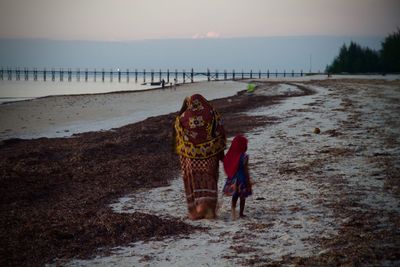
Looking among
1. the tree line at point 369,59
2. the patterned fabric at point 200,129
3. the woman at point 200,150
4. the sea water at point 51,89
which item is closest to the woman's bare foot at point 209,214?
the woman at point 200,150

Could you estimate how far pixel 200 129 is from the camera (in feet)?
21.6

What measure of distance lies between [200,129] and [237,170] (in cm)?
75

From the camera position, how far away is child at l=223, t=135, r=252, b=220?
656 centimetres

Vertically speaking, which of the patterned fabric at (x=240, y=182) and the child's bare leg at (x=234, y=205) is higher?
the patterned fabric at (x=240, y=182)

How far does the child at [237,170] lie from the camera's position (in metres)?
6.56

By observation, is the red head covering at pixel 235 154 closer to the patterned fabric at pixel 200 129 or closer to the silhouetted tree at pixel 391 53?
the patterned fabric at pixel 200 129

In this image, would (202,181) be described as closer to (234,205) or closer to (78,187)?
(234,205)

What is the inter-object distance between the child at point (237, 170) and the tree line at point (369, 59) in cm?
5538

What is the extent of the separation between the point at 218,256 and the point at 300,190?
307 centimetres

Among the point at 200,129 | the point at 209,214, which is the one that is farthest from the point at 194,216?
the point at 200,129

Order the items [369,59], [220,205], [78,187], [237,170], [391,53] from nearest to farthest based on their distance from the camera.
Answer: [237,170] < [220,205] < [78,187] < [391,53] < [369,59]

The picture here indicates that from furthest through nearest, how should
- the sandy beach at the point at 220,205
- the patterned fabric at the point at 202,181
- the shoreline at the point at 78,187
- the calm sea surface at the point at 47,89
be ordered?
1. the calm sea surface at the point at 47,89
2. the patterned fabric at the point at 202,181
3. the shoreline at the point at 78,187
4. the sandy beach at the point at 220,205

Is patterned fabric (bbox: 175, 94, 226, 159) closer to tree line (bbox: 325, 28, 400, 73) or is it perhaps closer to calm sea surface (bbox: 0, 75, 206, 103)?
calm sea surface (bbox: 0, 75, 206, 103)

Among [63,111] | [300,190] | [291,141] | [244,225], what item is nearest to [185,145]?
[244,225]
